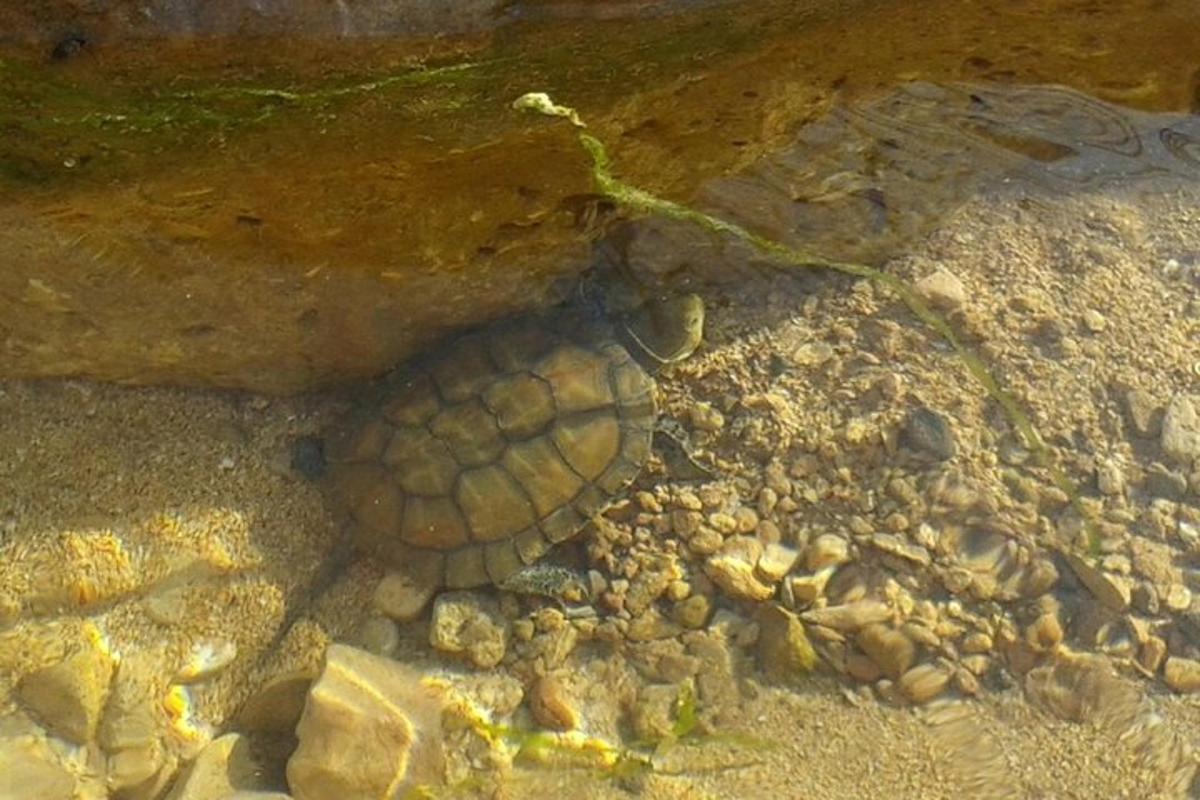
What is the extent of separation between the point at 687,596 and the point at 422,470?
1.04m

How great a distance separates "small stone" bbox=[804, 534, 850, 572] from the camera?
3451mm

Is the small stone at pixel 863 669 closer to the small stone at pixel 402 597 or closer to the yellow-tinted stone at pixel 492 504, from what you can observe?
the yellow-tinted stone at pixel 492 504

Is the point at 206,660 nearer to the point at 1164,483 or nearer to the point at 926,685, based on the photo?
the point at 926,685

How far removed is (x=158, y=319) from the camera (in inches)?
120

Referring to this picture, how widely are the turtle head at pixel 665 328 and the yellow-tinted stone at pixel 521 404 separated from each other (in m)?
0.38

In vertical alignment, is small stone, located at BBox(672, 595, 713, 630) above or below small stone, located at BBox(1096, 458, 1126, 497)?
below

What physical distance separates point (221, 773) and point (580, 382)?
1.76 m

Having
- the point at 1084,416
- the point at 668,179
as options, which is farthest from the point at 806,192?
the point at 1084,416

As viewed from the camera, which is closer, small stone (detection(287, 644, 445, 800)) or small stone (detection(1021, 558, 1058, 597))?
small stone (detection(287, 644, 445, 800))

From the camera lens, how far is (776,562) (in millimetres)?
3477

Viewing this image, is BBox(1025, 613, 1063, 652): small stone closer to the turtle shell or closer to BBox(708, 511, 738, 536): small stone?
BBox(708, 511, 738, 536): small stone

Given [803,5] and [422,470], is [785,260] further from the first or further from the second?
[422,470]

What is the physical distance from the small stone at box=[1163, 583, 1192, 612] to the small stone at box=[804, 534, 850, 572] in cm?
101

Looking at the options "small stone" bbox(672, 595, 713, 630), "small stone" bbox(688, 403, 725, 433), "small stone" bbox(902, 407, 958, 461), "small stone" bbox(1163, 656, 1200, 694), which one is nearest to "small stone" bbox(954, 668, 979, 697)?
"small stone" bbox(1163, 656, 1200, 694)
